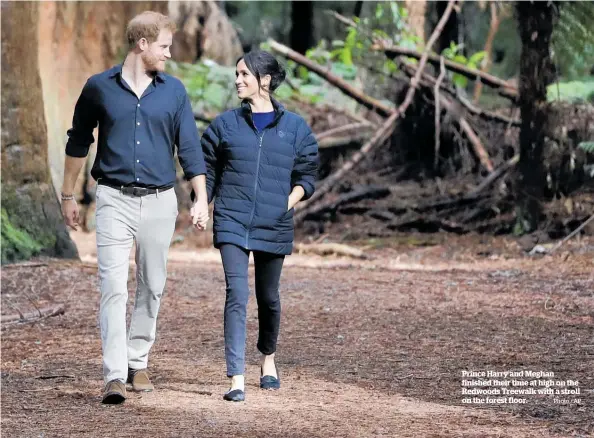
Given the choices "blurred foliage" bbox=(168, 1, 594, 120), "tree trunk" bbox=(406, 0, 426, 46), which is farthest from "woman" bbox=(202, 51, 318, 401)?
"tree trunk" bbox=(406, 0, 426, 46)

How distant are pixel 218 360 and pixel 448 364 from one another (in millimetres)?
1633

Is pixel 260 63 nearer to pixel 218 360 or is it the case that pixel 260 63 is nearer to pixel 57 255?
pixel 218 360

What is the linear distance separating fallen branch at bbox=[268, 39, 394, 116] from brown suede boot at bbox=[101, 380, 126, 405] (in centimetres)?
1143

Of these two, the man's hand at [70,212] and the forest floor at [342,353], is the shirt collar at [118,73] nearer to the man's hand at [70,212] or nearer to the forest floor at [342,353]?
the man's hand at [70,212]

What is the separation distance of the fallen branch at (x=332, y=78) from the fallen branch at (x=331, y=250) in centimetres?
332

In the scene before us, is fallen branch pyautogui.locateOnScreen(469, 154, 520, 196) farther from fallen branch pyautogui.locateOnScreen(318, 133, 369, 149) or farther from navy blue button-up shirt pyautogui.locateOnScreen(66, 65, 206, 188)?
navy blue button-up shirt pyautogui.locateOnScreen(66, 65, 206, 188)

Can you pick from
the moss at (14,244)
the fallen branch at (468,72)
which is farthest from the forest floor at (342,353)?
the fallen branch at (468,72)

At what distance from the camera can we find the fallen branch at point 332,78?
16.7 meters

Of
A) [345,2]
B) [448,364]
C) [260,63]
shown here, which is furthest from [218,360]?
[345,2]

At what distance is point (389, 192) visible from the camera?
17203mm

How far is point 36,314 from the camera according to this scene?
353 inches

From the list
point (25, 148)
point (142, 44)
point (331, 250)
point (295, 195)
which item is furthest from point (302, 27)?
point (142, 44)

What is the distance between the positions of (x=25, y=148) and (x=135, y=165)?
18.2ft

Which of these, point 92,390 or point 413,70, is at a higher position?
point 413,70
